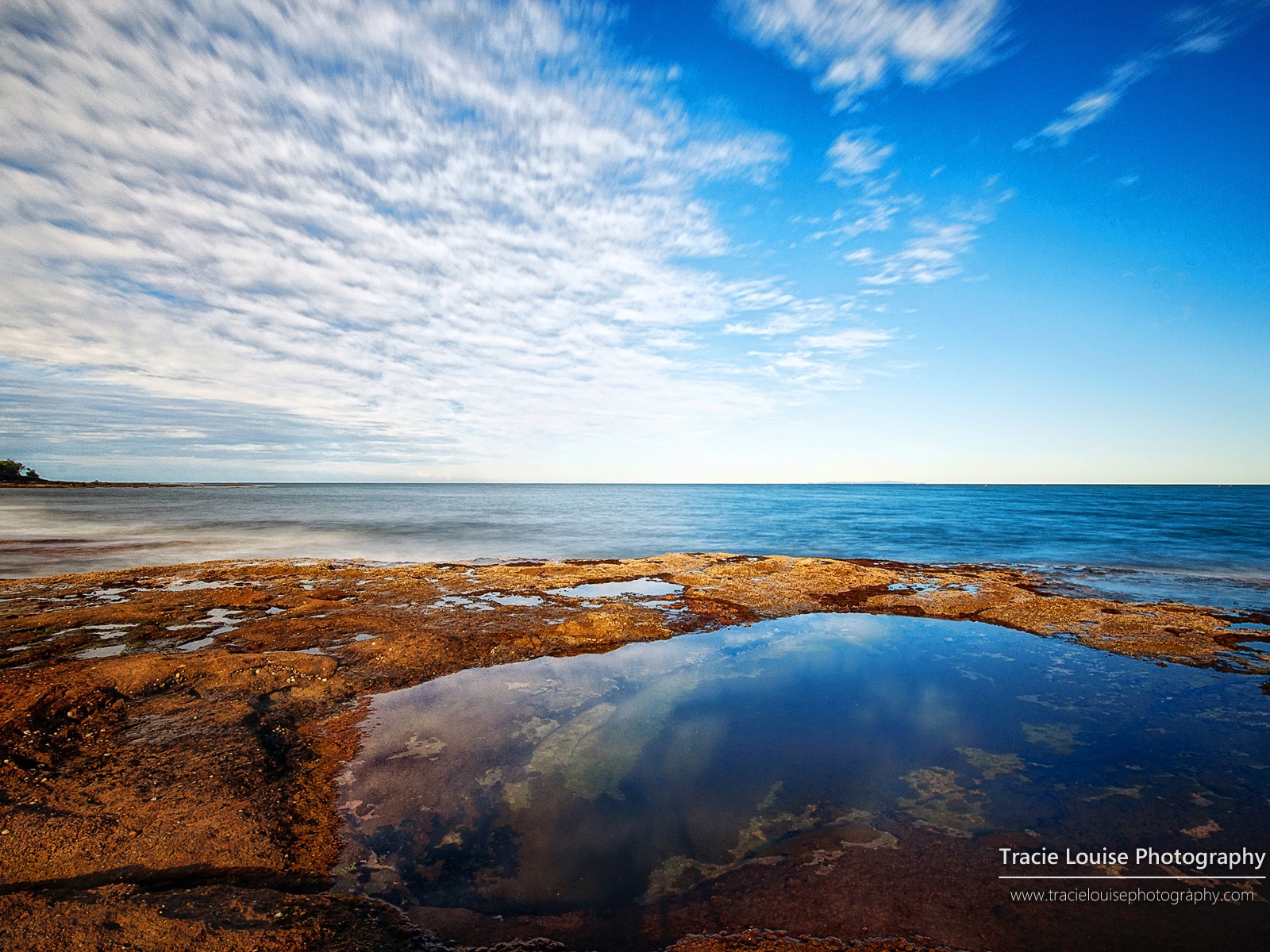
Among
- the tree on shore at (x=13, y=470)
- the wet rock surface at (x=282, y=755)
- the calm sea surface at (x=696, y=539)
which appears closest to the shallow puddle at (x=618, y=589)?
the wet rock surface at (x=282, y=755)

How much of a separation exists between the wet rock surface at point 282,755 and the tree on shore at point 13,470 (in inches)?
5201

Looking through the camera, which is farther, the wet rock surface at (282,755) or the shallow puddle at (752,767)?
the shallow puddle at (752,767)

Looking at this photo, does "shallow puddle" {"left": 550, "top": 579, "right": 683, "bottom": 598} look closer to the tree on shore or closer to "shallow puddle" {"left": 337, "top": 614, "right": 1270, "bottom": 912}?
"shallow puddle" {"left": 337, "top": 614, "right": 1270, "bottom": 912}

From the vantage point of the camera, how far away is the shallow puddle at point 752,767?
4.48 metres

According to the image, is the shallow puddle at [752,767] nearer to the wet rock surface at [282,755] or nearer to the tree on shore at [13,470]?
the wet rock surface at [282,755]

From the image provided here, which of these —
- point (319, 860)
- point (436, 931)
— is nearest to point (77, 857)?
point (319, 860)

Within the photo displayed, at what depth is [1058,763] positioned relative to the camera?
5.99 m

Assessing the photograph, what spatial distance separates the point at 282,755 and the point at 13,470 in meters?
148

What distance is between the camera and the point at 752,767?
5930 mm

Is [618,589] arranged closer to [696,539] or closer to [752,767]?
[752,767]

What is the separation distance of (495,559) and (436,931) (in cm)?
1852

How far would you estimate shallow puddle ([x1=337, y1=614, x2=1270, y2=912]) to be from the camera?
14.7 ft

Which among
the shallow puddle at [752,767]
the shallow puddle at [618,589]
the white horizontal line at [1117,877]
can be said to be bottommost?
the white horizontal line at [1117,877]

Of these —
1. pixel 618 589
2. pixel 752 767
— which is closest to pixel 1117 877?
pixel 752 767
